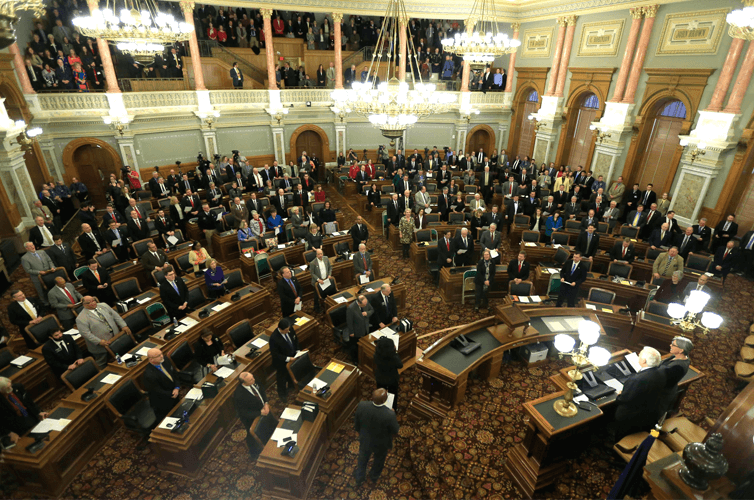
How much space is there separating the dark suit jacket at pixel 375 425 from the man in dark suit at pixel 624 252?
24.4 feet

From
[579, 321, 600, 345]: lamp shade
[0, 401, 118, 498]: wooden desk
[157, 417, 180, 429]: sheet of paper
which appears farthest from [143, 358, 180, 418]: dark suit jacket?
A: [579, 321, 600, 345]: lamp shade

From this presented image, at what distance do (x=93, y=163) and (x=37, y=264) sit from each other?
342 inches

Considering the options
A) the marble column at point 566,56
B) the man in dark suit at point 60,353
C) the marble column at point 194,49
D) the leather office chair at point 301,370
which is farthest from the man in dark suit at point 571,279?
the marble column at point 194,49

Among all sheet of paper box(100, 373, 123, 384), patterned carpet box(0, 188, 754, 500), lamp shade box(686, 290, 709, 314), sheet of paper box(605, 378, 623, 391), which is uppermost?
lamp shade box(686, 290, 709, 314)

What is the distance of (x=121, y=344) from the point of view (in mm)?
6707

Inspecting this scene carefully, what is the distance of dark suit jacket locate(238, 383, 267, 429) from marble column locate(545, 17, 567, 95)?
17.9 m

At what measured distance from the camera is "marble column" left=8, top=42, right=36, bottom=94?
40.8 ft

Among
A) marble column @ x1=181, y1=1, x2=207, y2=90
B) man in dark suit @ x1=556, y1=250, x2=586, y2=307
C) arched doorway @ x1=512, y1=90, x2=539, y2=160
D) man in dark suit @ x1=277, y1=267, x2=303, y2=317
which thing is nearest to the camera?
man in dark suit @ x1=277, y1=267, x2=303, y2=317

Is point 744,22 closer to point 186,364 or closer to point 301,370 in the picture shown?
point 301,370

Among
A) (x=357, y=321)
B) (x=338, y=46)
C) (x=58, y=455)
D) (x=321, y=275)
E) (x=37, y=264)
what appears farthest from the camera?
(x=338, y=46)

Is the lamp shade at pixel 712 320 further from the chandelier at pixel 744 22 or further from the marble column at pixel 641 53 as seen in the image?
the marble column at pixel 641 53

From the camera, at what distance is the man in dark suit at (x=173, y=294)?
7.59m

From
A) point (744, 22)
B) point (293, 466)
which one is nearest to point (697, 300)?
point (744, 22)

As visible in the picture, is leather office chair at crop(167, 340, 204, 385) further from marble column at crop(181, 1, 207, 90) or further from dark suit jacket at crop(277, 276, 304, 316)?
marble column at crop(181, 1, 207, 90)
